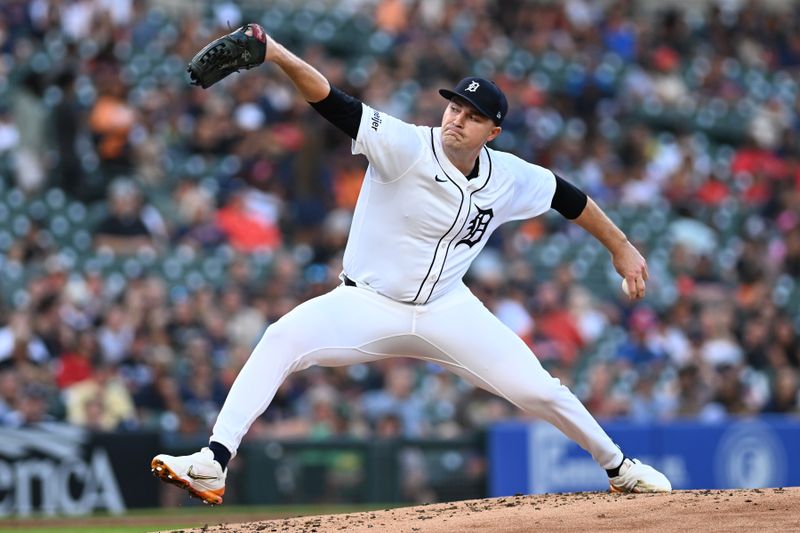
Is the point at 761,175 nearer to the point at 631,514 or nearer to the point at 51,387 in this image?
the point at 51,387

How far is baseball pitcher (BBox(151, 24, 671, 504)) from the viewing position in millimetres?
5910

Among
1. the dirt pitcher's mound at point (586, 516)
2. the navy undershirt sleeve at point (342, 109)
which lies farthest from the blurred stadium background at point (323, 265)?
the navy undershirt sleeve at point (342, 109)

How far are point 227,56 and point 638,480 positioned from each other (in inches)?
114

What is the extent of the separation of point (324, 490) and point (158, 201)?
3309mm

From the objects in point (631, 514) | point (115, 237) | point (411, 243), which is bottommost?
point (631, 514)

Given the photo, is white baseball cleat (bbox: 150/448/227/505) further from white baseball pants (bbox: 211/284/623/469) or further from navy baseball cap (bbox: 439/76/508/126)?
navy baseball cap (bbox: 439/76/508/126)

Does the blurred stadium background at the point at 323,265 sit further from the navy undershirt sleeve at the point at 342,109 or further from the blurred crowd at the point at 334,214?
the navy undershirt sleeve at the point at 342,109

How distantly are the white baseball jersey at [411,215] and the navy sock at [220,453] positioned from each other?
3.22ft

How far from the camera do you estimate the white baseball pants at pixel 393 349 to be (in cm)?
594

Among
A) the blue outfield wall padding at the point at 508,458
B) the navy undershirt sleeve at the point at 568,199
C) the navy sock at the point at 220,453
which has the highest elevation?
the navy undershirt sleeve at the point at 568,199

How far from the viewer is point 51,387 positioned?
37.4 feet

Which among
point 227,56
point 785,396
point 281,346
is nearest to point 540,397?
point 281,346

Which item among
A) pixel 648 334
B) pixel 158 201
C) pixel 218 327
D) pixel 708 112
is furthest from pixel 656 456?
pixel 708 112

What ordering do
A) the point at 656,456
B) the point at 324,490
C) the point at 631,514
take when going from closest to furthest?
the point at 631,514, the point at 324,490, the point at 656,456
